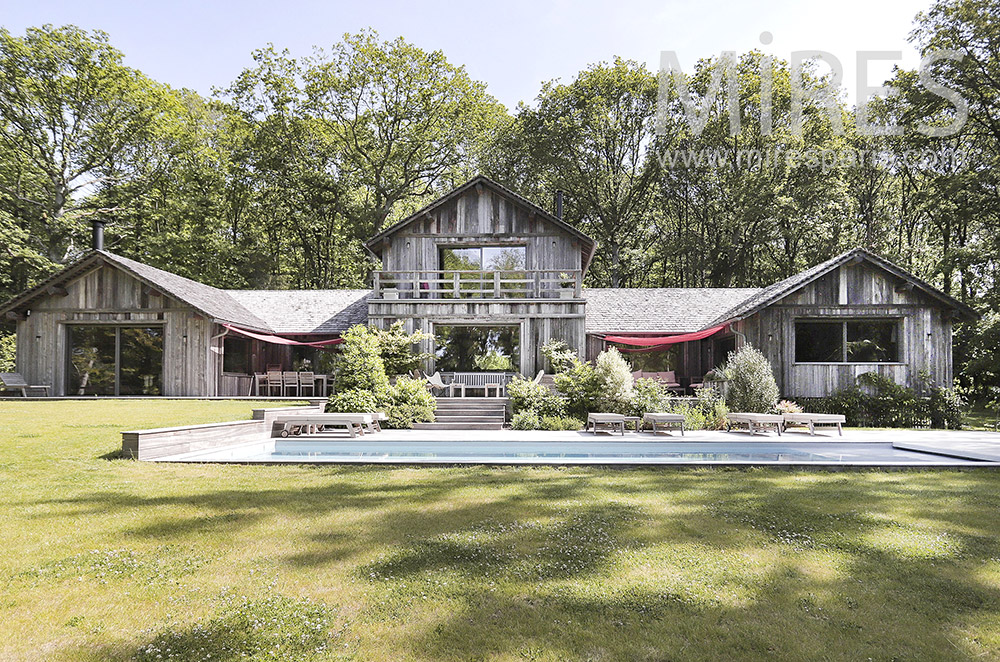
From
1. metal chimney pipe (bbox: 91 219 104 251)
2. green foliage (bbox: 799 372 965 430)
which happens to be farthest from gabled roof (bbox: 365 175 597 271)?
metal chimney pipe (bbox: 91 219 104 251)

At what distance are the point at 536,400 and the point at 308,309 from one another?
13.8 m

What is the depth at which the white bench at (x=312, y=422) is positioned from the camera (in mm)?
12117

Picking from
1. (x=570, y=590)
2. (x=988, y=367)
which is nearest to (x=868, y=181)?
(x=988, y=367)

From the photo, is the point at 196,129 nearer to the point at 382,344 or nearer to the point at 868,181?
the point at 382,344

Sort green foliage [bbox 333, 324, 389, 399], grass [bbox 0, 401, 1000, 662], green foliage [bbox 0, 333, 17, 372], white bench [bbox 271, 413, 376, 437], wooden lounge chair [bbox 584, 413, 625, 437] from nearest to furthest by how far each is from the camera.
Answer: grass [bbox 0, 401, 1000, 662] → white bench [bbox 271, 413, 376, 437] → wooden lounge chair [bbox 584, 413, 625, 437] → green foliage [bbox 333, 324, 389, 399] → green foliage [bbox 0, 333, 17, 372]

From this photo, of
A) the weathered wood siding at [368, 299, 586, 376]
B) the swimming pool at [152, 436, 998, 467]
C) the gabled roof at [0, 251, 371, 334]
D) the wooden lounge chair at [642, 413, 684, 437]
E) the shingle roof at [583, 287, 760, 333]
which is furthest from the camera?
the shingle roof at [583, 287, 760, 333]

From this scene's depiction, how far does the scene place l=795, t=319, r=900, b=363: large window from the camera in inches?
690

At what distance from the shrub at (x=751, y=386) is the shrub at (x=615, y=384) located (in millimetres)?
3182

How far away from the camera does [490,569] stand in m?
4.01

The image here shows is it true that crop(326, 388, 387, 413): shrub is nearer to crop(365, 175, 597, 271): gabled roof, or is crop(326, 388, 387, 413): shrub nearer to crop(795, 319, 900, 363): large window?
crop(365, 175, 597, 271): gabled roof

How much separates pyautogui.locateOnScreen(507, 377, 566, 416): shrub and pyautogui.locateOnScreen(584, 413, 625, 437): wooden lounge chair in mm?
1139

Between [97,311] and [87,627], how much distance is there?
21.3 m

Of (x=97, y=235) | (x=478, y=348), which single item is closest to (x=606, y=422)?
(x=478, y=348)

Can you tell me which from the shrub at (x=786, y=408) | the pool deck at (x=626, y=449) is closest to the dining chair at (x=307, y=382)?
the pool deck at (x=626, y=449)
